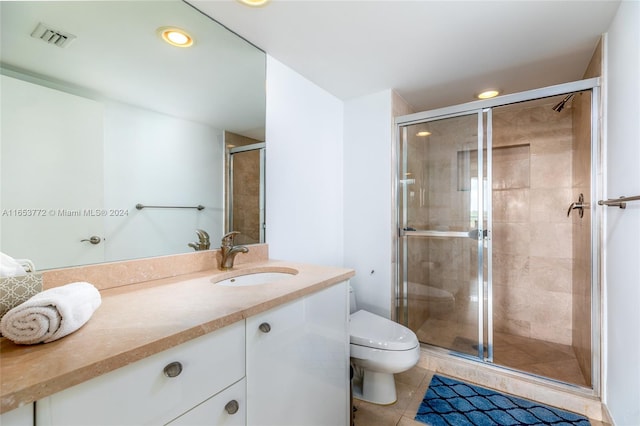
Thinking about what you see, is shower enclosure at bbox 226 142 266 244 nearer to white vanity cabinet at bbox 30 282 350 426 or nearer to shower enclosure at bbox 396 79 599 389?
white vanity cabinet at bbox 30 282 350 426

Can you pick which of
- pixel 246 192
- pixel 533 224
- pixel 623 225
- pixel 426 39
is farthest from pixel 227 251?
pixel 533 224

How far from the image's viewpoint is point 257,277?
1492 mm

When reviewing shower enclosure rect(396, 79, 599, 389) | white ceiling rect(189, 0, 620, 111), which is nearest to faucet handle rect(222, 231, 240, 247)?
white ceiling rect(189, 0, 620, 111)

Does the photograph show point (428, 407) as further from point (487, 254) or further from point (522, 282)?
point (522, 282)

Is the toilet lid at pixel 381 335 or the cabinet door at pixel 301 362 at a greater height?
the cabinet door at pixel 301 362

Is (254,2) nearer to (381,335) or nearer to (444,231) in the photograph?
(381,335)

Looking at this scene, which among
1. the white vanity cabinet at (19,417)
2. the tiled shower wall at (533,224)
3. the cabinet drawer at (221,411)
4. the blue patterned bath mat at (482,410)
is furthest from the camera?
the tiled shower wall at (533,224)

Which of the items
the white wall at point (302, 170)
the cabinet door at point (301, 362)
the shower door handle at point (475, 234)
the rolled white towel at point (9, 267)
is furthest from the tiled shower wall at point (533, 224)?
the rolled white towel at point (9, 267)

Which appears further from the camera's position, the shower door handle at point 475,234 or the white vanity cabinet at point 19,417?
the shower door handle at point 475,234

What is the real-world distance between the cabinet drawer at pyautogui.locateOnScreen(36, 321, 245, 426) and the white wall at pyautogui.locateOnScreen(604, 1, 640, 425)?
1599 mm

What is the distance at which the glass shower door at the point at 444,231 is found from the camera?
2.13 m

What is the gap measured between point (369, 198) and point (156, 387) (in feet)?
Answer: 6.44

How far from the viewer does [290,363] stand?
41.4 inches

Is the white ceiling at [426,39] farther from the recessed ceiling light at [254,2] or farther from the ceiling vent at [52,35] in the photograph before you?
the ceiling vent at [52,35]
